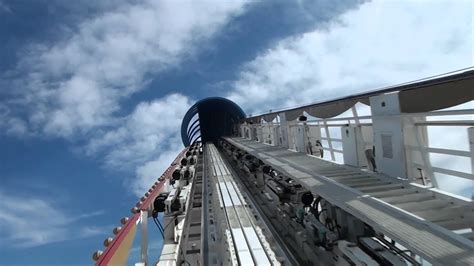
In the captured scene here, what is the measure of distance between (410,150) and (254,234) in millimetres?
1765

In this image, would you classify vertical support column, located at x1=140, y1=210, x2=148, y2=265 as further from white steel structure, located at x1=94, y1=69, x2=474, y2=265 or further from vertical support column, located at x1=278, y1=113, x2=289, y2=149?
vertical support column, located at x1=278, y1=113, x2=289, y2=149

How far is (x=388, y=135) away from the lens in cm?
394

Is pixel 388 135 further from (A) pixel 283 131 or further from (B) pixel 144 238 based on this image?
(A) pixel 283 131

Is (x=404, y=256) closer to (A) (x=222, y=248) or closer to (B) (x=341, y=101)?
(A) (x=222, y=248)

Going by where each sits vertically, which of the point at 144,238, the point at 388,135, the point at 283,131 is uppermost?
the point at 283,131

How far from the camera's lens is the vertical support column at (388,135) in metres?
3.74

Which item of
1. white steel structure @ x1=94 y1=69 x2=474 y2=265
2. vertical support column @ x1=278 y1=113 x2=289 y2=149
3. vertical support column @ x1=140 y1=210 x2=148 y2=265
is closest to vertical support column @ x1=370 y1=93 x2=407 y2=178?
white steel structure @ x1=94 y1=69 x2=474 y2=265

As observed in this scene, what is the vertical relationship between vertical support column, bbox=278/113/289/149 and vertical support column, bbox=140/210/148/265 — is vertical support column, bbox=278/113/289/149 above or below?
above

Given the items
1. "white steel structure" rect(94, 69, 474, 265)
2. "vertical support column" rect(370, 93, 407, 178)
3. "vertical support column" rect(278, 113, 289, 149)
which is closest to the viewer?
"white steel structure" rect(94, 69, 474, 265)

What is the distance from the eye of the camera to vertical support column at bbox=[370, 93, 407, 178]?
12.3ft

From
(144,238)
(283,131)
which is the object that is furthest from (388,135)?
(283,131)

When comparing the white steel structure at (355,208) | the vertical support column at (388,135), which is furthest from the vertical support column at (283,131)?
the vertical support column at (388,135)

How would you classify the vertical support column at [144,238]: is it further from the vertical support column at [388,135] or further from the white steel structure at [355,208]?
the vertical support column at [388,135]

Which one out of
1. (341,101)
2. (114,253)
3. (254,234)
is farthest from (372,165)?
(114,253)
